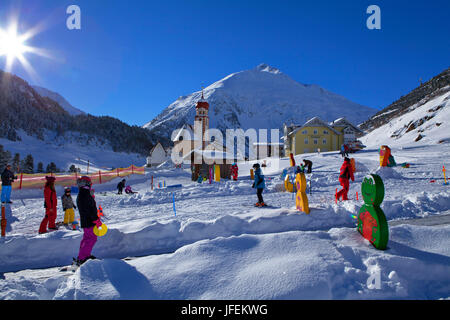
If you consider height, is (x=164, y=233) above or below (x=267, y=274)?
below

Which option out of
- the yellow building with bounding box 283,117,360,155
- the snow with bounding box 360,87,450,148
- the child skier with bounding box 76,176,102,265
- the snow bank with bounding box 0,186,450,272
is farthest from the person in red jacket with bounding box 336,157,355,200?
the yellow building with bounding box 283,117,360,155

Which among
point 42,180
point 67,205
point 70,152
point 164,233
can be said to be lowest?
point 164,233

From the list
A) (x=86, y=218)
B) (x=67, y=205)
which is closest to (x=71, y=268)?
(x=86, y=218)

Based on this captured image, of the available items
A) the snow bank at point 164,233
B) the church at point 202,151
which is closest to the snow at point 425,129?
the church at point 202,151

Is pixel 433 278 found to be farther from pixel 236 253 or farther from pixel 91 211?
pixel 91 211

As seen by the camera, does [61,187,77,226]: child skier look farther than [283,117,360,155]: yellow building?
No

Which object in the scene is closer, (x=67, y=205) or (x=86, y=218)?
A: (x=86, y=218)

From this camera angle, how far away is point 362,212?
14.8 ft

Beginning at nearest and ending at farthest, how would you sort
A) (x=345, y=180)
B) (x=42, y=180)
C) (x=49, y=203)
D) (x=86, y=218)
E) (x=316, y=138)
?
(x=86, y=218), (x=49, y=203), (x=345, y=180), (x=42, y=180), (x=316, y=138)

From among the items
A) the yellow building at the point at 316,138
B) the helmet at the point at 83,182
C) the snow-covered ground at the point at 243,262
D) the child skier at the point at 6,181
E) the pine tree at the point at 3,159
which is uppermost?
the yellow building at the point at 316,138

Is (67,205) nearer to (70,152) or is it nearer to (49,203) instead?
(49,203)

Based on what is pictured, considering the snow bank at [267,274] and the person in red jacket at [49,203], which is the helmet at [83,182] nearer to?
the snow bank at [267,274]

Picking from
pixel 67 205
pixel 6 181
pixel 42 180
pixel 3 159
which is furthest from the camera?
pixel 3 159

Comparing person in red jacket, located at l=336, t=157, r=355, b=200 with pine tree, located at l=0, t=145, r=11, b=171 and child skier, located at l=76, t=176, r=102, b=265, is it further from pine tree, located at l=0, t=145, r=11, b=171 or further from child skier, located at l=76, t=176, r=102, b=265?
pine tree, located at l=0, t=145, r=11, b=171
